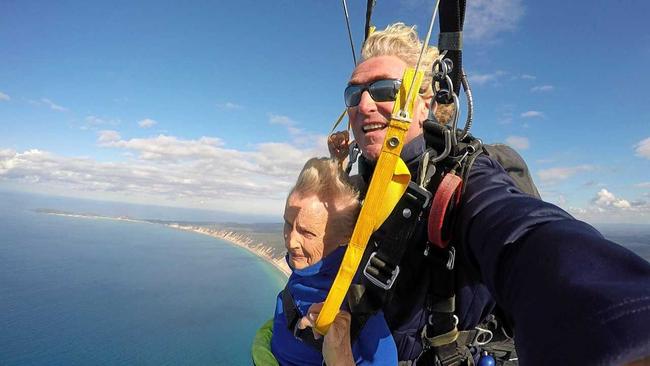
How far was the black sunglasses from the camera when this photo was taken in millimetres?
2615

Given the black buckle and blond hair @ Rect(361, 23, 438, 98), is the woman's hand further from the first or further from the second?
blond hair @ Rect(361, 23, 438, 98)

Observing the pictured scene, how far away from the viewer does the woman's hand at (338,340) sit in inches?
84.3

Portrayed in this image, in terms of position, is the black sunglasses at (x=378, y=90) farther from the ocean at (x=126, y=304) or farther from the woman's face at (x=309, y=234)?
the ocean at (x=126, y=304)

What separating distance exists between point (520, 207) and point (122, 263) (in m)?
157

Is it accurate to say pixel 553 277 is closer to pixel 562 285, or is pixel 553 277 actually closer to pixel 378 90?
pixel 562 285

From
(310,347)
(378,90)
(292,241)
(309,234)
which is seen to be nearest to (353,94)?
(378,90)

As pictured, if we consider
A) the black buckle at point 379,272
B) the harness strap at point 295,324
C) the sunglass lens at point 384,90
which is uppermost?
the sunglass lens at point 384,90

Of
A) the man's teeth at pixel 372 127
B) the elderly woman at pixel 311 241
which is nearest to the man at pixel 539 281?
the elderly woman at pixel 311 241

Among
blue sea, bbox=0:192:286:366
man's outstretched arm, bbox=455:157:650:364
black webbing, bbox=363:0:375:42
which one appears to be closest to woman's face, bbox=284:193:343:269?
man's outstretched arm, bbox=455:157:650:364

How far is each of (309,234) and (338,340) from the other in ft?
2.86

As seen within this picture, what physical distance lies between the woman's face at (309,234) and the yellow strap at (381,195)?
90 centimetres

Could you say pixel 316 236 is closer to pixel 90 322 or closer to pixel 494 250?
pixel 494 250

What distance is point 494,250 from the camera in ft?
3.82

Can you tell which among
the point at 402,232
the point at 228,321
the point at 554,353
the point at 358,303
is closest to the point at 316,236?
the point at 358,303
